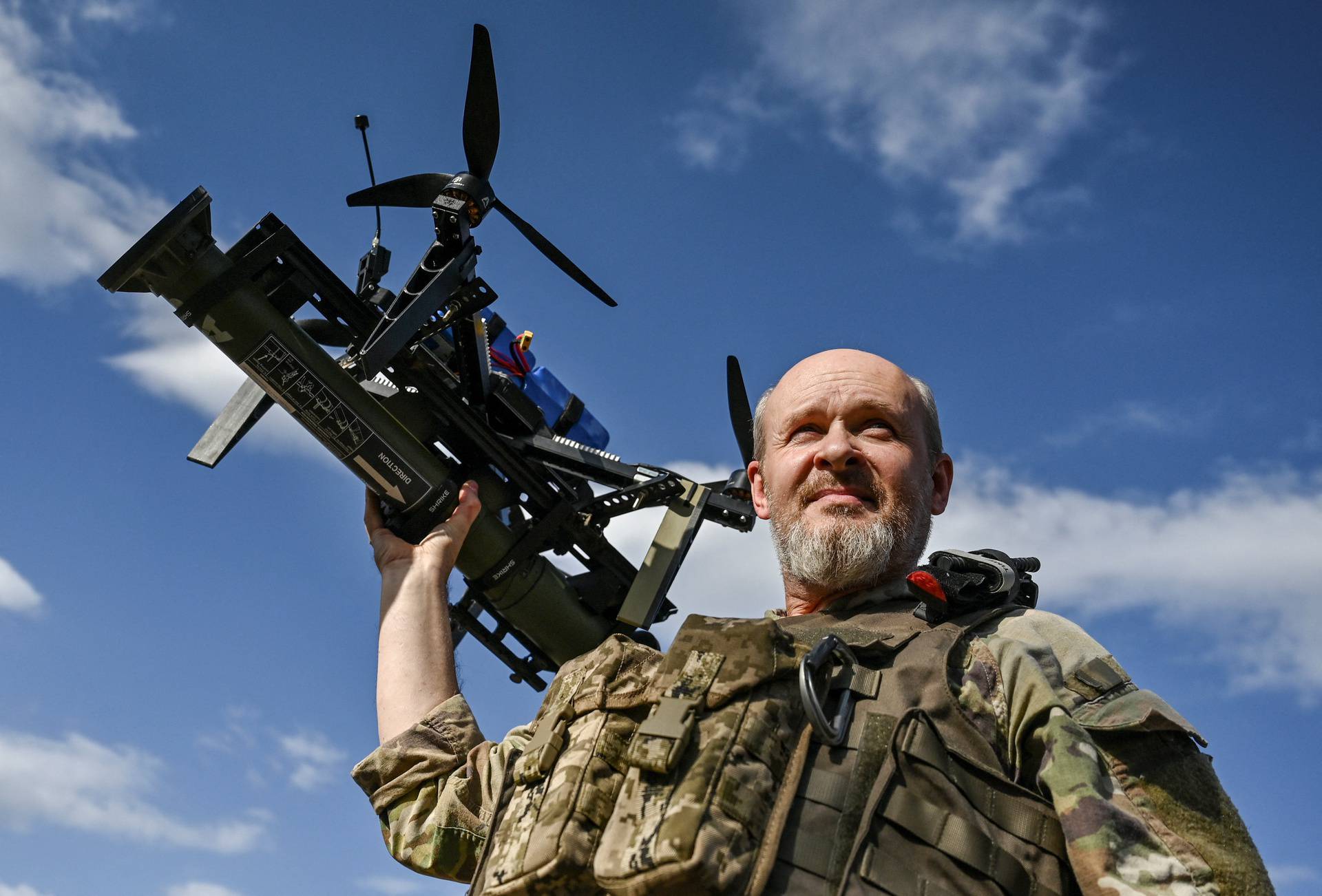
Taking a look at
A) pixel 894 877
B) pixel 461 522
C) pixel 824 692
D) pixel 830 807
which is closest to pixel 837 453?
pixel 824 692

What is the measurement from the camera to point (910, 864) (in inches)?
89.2

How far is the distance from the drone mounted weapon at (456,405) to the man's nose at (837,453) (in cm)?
333

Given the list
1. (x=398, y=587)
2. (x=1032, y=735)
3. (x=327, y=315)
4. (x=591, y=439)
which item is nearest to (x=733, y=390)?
(x=591, y=439)

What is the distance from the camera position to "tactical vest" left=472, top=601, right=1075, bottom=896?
7.44ft

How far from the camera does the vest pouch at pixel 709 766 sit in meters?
2.24

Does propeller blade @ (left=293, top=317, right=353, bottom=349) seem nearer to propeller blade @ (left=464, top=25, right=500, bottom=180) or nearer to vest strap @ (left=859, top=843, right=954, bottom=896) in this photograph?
propeller blade @ (left=464, top=25, right=500, bottom=180)

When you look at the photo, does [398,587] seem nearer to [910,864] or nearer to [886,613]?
[886,613]

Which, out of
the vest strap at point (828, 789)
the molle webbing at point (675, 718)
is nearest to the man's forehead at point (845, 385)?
the molle webbing at point (675, 718)

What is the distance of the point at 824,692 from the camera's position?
256 cm

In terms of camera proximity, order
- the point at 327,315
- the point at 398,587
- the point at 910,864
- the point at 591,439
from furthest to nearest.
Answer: the point at 591,439 < the point at 327,315 < the point at 398,587 < the point at 910,864

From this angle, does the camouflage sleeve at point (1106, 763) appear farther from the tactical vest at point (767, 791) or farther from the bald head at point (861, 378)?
the bald head at point (861, 378)

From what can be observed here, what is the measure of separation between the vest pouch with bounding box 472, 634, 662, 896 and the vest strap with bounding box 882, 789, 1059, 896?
71cm

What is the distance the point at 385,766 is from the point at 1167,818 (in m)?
2.21

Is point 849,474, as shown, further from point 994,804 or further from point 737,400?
point 737,400
